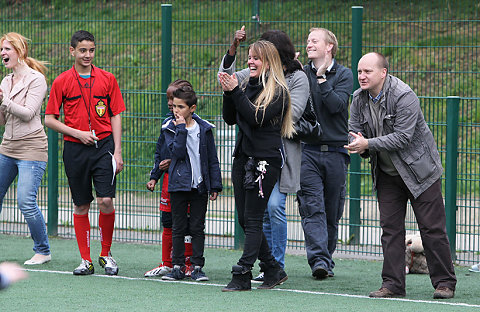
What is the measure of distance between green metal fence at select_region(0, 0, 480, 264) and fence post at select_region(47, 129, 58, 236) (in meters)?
0.01

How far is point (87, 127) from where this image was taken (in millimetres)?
7430

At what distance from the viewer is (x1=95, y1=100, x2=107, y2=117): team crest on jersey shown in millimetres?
7477

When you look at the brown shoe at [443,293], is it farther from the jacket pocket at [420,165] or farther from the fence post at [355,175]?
the fence post at [355,175]

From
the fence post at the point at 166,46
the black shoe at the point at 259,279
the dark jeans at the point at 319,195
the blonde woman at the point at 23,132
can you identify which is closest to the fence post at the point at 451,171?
the dark jeans at the point at 319,195

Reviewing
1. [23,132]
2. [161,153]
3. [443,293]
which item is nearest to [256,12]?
[161,153]

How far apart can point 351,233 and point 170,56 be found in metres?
2.89

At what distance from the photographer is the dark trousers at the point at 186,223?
722 cm

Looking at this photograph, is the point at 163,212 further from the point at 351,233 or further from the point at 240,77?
the point at 351,233

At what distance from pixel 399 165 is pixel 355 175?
255 centimetres

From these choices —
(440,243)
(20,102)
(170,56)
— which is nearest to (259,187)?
(440,243)

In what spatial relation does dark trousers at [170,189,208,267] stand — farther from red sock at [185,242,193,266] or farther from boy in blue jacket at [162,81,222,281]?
red sock at [185,242,193,266]

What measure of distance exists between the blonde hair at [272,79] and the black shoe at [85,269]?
2.14m

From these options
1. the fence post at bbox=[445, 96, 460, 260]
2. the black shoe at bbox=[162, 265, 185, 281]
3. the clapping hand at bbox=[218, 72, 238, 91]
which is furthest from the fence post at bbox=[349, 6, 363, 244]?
the clapping hand at bbox=[218, 72, 238, 91]

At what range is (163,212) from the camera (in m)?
7.59
